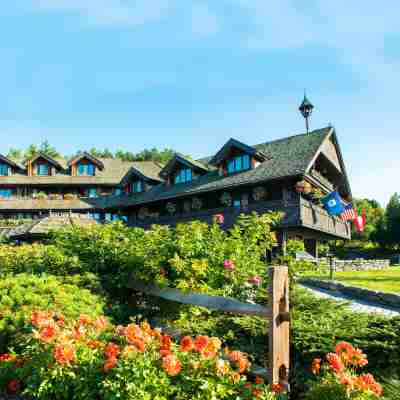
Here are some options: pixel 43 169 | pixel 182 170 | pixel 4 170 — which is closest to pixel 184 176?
pixel 182 170

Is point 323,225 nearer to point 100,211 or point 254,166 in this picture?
point 254,166

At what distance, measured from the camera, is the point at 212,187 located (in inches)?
1072

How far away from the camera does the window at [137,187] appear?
118 ft

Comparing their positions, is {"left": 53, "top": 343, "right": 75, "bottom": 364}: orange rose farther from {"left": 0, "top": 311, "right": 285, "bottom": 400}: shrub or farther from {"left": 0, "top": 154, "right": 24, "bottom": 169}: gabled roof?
{"left": 0, "top": 154, "right": 24, "bottom": 169}: gabled roof

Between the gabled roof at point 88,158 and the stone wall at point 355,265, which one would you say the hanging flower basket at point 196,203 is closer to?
the stone wall at point 355,265

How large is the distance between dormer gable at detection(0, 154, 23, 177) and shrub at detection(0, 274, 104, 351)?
40718 mm

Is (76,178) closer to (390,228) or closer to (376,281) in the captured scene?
(376,281)

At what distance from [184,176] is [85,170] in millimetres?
18015

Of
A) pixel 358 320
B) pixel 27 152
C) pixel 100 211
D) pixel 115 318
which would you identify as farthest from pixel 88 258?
pixel 27 152

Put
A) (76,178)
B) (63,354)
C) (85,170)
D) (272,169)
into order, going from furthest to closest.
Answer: (85,170), (76,178), (272,169), (63,354)

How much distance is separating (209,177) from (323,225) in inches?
348

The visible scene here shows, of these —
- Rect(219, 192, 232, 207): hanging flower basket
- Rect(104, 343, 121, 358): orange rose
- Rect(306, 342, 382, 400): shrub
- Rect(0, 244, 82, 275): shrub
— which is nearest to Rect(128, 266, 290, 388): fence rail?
Rect(306, 342, 382, 400): shrub

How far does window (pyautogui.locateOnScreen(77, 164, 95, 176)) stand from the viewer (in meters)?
45.1

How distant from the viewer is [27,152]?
70875 millimetres
